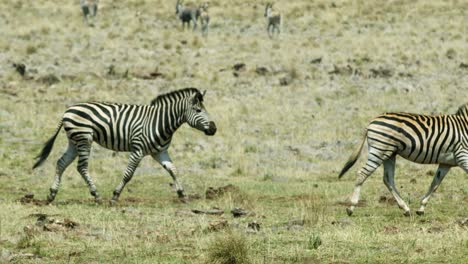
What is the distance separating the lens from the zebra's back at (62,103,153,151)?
16281 mm

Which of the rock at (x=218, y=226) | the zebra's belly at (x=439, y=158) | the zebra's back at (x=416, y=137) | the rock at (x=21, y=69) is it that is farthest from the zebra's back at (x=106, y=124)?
Result: the rock at (x=21, y=69)

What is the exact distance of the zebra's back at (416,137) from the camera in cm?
1427

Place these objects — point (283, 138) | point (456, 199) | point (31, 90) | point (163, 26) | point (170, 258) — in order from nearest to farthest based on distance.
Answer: point (170, 258), point (456, 199), point (283, 138), point (31, 90), point (163, 26)

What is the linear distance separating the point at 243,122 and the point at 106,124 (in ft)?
33.2

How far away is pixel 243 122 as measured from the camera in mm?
26188

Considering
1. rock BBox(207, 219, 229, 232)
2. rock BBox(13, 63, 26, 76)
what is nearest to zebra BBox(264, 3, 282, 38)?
rock BBox(13, 63, 26, 76)

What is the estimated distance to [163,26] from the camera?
46938mm

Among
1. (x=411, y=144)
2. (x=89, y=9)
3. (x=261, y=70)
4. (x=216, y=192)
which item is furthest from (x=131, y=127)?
(x=89, y=9)

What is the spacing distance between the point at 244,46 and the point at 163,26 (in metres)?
8.72

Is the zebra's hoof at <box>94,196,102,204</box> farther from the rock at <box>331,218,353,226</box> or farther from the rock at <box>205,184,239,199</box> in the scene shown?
the rock at <box>331,218,353,226</box>

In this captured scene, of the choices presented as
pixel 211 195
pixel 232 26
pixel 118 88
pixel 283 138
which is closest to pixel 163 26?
pixel 232 26

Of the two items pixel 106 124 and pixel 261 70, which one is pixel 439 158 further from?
pixel 261 70

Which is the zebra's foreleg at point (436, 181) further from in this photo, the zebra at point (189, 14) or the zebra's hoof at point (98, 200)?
the zebra at point (189, 14)

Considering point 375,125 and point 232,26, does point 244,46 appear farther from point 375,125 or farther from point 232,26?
point 375,125
